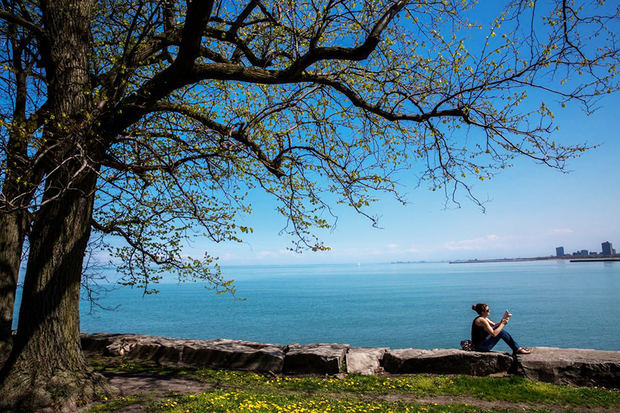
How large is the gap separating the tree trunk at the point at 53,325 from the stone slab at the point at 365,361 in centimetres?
585

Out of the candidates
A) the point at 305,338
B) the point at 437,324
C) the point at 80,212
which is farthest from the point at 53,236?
the point at 437,324

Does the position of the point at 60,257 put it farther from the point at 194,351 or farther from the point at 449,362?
the point at 449,362

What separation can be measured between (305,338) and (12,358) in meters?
36.9

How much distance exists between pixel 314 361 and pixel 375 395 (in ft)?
7.97

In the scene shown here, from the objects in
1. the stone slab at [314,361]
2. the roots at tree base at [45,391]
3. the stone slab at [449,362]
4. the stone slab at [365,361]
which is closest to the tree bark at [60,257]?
the roots at tree base at [45,391]

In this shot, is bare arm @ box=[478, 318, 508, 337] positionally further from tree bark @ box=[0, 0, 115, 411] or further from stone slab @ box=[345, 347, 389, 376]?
tree bark @ box=[0, 0, 115, 411]

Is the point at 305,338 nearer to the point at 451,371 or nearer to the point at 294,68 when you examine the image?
the point at 451,371

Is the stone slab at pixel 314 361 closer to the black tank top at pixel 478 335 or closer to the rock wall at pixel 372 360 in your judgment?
the rock wall at pixel 372 360

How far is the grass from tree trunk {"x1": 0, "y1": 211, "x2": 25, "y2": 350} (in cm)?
354

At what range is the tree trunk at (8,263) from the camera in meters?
9.59

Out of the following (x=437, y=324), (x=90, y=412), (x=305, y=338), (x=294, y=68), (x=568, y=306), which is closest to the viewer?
(x=90, y=412)

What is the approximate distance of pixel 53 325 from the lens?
25.8ft

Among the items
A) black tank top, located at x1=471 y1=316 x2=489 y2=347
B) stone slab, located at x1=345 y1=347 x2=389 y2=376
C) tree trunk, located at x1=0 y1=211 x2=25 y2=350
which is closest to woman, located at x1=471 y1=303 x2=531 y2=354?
black tank top, located at x1=471 y1=316 x2=489 y2=347

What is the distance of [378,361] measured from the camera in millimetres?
10844
